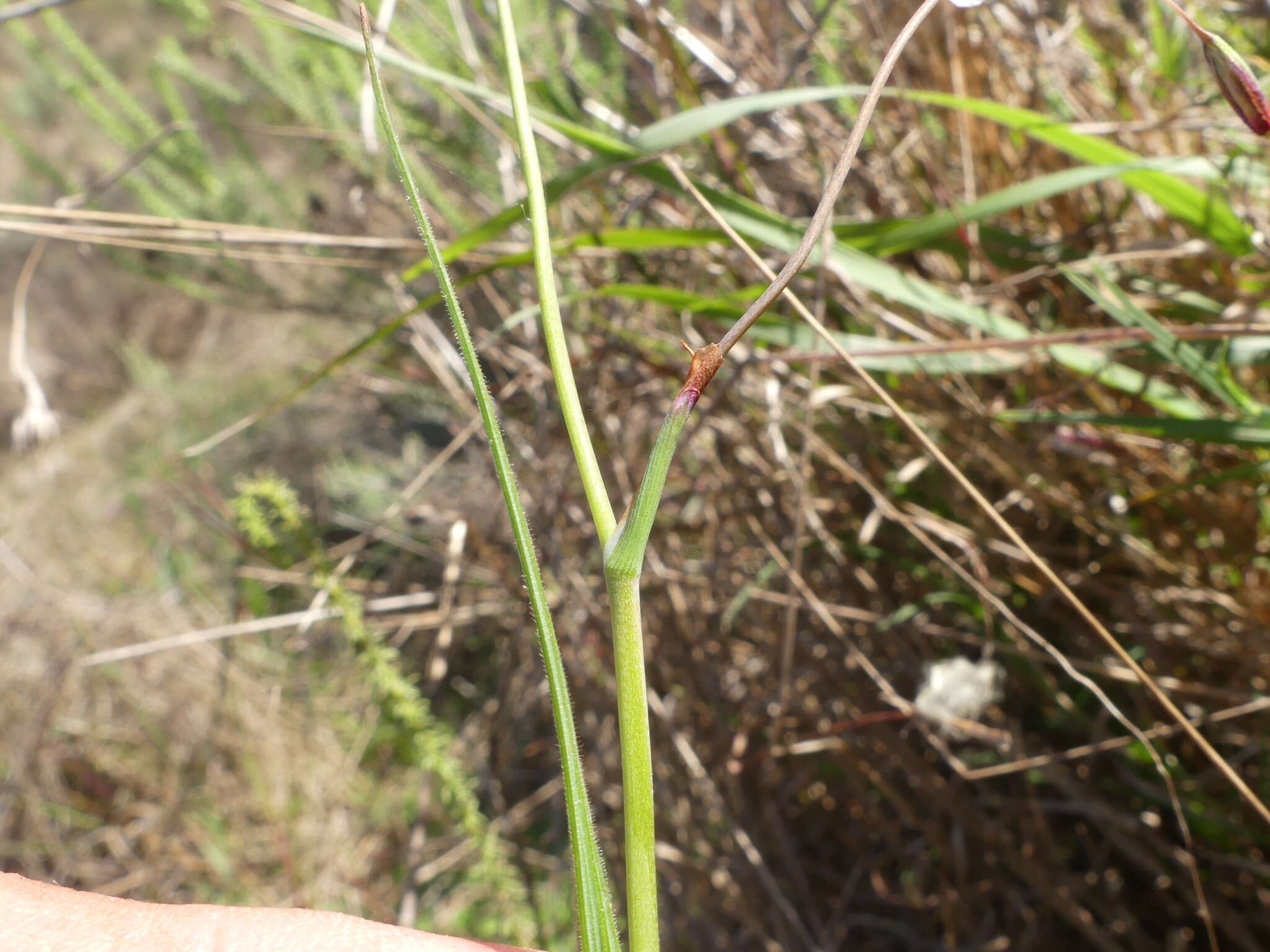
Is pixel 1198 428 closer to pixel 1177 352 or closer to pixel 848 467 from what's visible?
pixel 1177 352

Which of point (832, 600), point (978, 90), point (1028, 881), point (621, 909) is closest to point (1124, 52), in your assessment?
point (978, 90)

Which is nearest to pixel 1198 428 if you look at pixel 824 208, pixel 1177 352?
pixel 1177 352

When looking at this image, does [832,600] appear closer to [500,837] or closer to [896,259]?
[896,259]

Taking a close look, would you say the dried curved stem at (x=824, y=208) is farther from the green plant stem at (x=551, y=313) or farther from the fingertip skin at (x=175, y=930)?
the fingertip skin at (x=175, y=930)

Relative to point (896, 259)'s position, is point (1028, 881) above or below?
below

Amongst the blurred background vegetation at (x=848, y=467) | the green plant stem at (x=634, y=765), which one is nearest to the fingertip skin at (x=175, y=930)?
the green plant stem at (x=634, y=765)

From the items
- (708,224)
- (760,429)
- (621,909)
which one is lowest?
(621,909)
